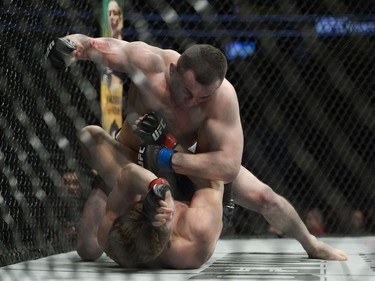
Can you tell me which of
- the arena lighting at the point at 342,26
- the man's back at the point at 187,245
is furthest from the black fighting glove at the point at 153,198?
the arena lighting at the point at 342,26

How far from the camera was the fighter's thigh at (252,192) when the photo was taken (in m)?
3.15

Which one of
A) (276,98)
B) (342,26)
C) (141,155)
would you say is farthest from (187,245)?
(276,98)

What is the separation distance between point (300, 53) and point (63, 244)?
2.32 m

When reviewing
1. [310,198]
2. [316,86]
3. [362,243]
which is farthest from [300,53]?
[362,243]

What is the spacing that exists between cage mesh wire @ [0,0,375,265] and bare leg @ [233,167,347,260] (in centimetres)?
100

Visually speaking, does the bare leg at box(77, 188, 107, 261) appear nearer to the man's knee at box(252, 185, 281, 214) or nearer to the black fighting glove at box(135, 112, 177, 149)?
the black fighting glove at box(135, 112, 177, 149)

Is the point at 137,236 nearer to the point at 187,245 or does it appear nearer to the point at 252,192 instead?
the point at 187,245

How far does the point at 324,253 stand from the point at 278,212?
9.7 inches

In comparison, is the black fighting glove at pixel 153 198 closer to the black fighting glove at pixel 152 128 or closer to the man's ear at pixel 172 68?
the black fighting glove at pixel 152 128

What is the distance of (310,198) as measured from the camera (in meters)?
5.16

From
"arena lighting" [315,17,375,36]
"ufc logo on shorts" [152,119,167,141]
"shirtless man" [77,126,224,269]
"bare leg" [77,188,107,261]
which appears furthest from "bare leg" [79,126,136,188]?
"arena lighting" [315,17,375,36]

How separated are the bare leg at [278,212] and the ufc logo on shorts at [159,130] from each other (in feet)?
1.70

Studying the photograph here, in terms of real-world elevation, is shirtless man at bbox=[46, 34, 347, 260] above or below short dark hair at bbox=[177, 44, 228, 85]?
below

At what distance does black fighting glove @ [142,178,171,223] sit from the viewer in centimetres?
234
